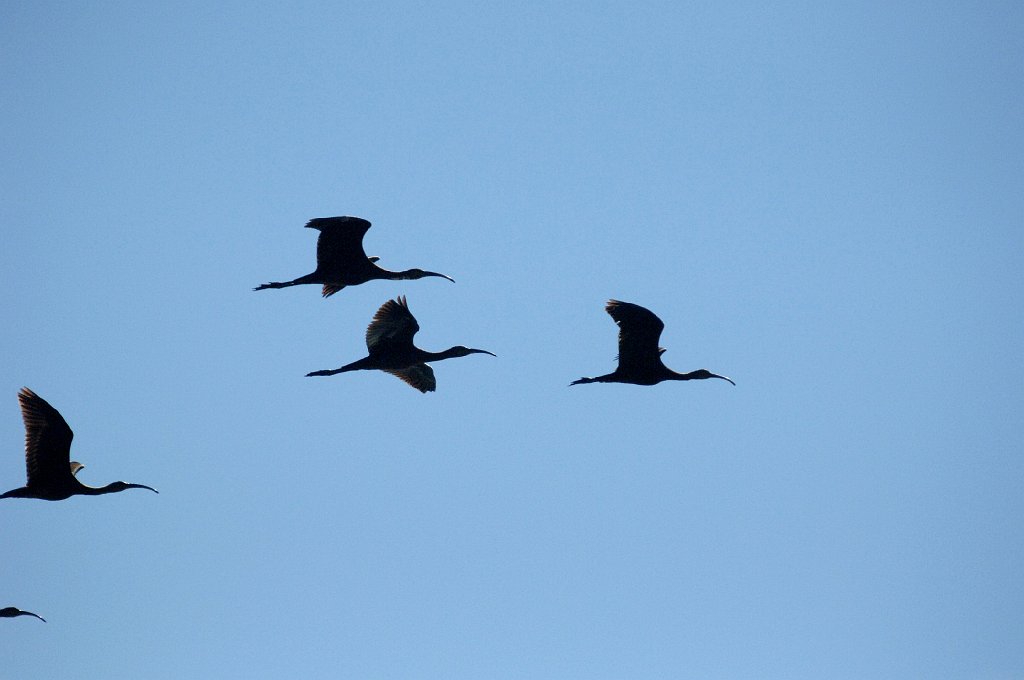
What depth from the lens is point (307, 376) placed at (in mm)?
34062

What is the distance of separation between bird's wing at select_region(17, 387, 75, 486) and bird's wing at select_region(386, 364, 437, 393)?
8.93m

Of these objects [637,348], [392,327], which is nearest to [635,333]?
[637,348]

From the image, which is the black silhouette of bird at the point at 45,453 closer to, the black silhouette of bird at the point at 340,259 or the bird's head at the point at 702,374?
the black silhouette of bird at the point at 340,259

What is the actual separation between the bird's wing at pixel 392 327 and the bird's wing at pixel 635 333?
4.94 m

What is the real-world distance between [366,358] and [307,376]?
1534 mm

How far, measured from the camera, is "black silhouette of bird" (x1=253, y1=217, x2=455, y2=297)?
33344 mm

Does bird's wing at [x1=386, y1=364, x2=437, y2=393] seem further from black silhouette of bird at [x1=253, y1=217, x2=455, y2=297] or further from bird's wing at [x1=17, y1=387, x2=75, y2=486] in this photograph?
bird's wing at [x1=17, y1=387, x2=75, y2=486]

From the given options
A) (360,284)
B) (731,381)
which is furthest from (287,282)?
(731,381)

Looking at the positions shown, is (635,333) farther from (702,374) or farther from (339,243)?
(339,243)

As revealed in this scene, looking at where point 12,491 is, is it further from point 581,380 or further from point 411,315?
point 581,380

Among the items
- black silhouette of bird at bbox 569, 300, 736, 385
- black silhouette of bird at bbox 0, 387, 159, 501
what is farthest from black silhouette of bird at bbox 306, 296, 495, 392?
black silhouette of bird at bbox 0, 387, 159, 501

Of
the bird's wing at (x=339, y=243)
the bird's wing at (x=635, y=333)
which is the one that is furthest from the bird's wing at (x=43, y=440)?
the bird's wing at (x=635, y=333)

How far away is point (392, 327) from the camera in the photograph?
114 ft

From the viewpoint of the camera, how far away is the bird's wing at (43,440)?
30125 millimetres
